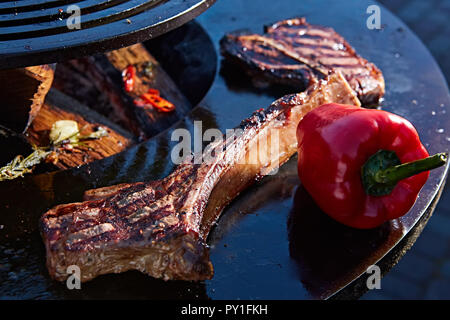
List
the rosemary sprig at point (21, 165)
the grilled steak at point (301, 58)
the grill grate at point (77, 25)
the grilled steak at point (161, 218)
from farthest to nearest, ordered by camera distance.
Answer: the grilled steak at point (301, 58) < the rosemary sprig at point (21, 165) < the grill grate at point (77, 25) < the grilled steak at point (161, 218)

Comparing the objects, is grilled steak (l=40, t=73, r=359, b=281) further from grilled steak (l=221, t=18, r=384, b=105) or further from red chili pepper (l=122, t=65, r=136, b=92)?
red chili pepper (l=122, t=65, r=136, b=92)

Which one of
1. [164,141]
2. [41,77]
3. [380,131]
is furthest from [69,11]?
[380,131]

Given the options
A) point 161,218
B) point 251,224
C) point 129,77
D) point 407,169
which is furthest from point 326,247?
point 129,77

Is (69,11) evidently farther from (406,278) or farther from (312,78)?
(406,278)

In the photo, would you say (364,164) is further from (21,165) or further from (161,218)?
(21,165)

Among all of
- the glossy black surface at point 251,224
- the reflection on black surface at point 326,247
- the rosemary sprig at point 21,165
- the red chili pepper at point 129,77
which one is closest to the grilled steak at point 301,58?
the glossy black surface at point 251,224

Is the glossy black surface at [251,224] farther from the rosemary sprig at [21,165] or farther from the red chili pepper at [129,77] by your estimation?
the red chili pepper at [129,77]
